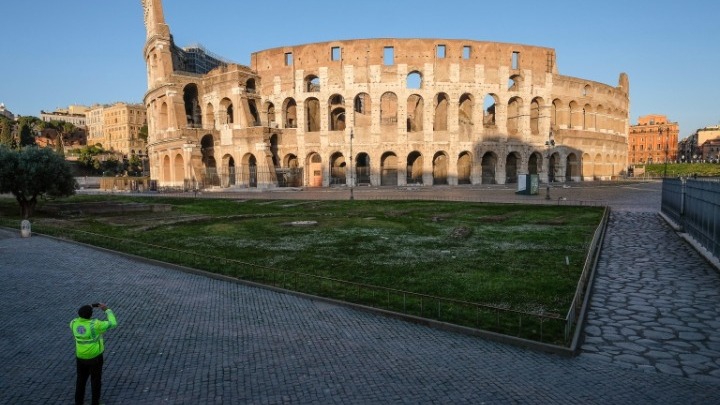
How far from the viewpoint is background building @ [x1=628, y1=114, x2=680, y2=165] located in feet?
366

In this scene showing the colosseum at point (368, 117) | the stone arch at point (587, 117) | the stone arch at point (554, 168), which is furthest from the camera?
the stone arch at point (587, 117)

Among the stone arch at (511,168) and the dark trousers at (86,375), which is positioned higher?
the stone arch at (511,168)

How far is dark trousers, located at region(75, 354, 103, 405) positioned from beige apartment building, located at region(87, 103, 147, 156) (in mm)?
134638

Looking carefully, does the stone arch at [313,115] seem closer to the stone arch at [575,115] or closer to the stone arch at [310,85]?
the stone arch at [310,85]

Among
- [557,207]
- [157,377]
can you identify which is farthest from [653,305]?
[557,207]

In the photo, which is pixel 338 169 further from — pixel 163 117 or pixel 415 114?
pixel 163 117

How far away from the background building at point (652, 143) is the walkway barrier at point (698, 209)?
366 ft

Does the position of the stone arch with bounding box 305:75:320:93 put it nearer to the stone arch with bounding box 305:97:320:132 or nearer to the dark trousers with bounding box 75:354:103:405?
the stone arch with bounding box 305:97:320:132

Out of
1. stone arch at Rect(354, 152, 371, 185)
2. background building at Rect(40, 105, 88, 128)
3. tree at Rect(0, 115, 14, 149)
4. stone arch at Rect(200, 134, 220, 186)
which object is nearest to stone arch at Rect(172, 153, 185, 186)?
stone arch at Rect(200, 134, 220, 186)

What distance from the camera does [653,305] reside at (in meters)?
8.36

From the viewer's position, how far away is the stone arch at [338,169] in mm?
51469

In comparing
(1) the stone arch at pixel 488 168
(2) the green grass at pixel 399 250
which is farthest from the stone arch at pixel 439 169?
(2) the green grass at pixel 399 250

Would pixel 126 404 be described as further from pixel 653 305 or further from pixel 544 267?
pixel 544 267

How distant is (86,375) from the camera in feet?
16.6
